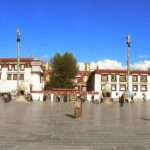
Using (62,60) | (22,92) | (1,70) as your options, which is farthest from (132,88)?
(22,92)

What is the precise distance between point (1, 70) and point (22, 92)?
3373 centimetres

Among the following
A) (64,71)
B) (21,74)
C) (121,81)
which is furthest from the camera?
(121,81)

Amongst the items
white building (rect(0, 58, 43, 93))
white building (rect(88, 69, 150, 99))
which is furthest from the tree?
white building (rect(88, 69, 150, 99))

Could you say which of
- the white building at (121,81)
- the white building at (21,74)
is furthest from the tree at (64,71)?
the white building at (121,81)

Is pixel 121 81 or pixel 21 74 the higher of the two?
pixel 21 74

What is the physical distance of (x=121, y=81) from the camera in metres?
96.3

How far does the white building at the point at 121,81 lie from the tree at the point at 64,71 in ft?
35.9

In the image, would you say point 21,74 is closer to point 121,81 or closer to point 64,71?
point 64,71

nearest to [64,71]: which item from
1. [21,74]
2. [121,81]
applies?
[21,74]

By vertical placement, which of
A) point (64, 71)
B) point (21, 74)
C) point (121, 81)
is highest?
point (64, 71)

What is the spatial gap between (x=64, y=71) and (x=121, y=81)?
60.6 feet

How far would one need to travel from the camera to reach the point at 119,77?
9650cm

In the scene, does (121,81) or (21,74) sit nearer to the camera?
(21,74)

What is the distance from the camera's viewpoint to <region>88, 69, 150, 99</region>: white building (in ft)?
312
